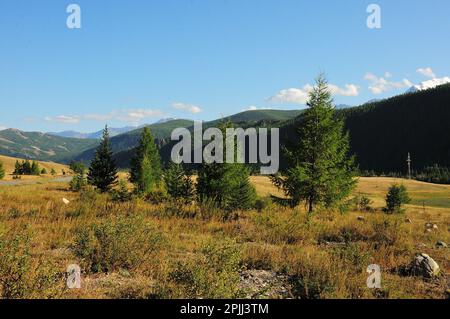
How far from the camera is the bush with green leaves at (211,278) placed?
5.42m

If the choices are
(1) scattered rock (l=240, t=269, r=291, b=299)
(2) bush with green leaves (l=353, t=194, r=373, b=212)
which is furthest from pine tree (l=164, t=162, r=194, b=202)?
(1) scattered rock (l=240, t=269, r=291, b=299)

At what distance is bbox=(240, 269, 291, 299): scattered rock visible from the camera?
5.80 m

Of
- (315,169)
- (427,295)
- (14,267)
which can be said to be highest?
(315,169)

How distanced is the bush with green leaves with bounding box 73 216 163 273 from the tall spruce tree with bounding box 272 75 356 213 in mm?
12813

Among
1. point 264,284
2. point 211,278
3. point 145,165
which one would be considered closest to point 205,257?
point 264,284

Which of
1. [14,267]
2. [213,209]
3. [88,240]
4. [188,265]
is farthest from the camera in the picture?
[213,209]

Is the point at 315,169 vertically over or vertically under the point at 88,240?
over

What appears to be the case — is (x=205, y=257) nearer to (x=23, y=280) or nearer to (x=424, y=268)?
(x=23, y=280)

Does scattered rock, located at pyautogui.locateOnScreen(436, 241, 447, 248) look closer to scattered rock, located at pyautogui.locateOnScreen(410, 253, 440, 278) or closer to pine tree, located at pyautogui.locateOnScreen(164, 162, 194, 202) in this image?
scattered rock, located at pyautogui.locateOnScreen(410, 253, 440, 278)
